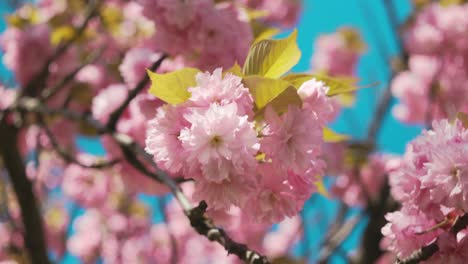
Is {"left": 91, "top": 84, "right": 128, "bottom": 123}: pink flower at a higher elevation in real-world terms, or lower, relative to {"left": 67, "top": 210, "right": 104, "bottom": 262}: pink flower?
higher

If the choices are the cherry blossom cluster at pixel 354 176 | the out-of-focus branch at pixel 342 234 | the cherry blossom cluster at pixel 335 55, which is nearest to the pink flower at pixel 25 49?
the out-of-focus branch at pixel 342 234

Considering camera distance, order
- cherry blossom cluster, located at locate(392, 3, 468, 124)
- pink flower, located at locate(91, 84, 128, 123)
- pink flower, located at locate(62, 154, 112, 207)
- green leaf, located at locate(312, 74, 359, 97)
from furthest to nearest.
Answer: pink flower, located at locate(62, 154, 112, 207) → cherry blossom cluster, located at locate(392, 3, 468, 124) → pink flower, located at locate(91, 84, 128, 123) → green leaf, located at locate(312, 74, 359, 97)

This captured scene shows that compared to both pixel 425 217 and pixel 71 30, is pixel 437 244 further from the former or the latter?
pixel 71 30

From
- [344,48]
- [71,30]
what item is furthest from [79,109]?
[344,48]

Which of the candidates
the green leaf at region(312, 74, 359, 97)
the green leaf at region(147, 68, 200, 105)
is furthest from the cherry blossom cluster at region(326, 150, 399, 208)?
the green leaf at region(147, 68, 200, 105)

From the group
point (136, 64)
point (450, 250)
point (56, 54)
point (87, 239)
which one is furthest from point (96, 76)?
point (450, 250)

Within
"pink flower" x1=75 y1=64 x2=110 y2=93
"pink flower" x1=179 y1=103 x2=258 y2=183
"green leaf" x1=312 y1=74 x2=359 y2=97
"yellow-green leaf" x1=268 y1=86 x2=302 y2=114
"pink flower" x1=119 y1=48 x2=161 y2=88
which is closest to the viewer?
"pink flower" x1=179 y1=103 x2=258 y2=183

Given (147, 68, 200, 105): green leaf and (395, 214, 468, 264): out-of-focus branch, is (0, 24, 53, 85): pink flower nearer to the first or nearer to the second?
(147, 68, 200, 105): green leaf
